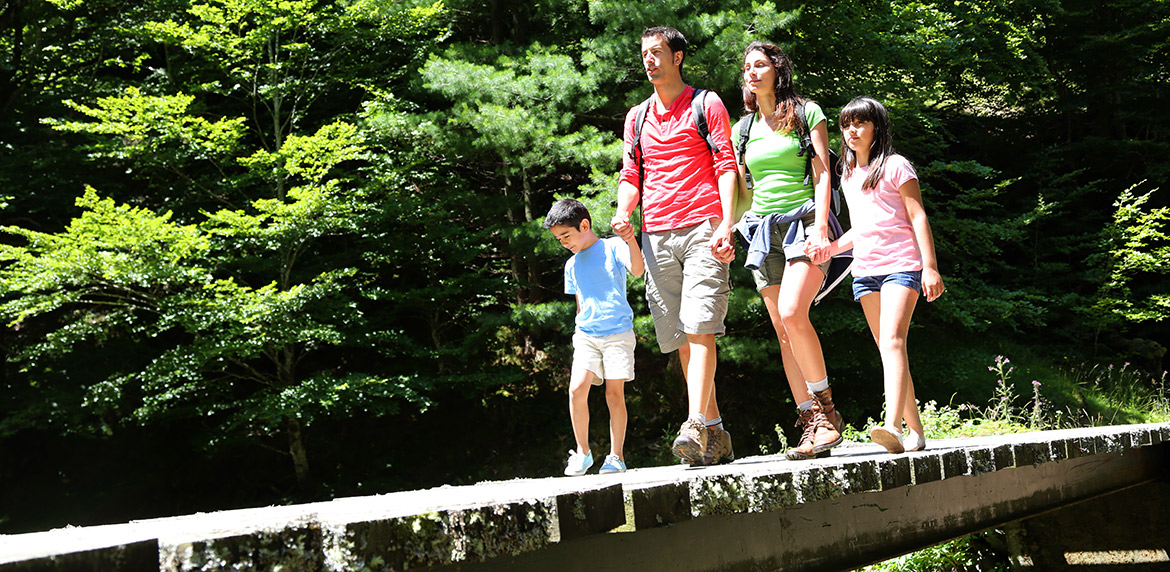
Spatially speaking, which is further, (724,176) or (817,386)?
(724,176)

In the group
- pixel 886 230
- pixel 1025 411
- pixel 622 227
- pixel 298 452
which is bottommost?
pixel 1025 411

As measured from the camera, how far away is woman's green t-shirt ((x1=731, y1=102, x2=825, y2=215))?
339cm

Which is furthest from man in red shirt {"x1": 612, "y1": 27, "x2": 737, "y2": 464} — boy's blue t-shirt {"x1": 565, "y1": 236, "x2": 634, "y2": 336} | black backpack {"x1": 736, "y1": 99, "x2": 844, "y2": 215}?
boy's blue t-shirt {"x1": 565, "y1": 236, "x2": 634, "y2": 336}

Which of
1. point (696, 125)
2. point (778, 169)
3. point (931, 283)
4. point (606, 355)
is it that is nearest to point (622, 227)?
point (696, 125)

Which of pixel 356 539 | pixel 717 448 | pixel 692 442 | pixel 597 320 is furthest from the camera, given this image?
pixel 597 320

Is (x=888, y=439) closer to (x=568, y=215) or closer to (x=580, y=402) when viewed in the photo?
(x=580, y=402)

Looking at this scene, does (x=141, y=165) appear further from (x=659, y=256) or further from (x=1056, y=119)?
(x=1056, y=119)

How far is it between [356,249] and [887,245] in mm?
9987

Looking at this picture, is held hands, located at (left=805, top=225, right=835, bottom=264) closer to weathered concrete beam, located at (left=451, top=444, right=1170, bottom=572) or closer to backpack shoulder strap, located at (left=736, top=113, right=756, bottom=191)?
backpack shoulder strap, located at (left=736, top=113, right=756, bottom=191)

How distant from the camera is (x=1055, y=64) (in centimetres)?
1773

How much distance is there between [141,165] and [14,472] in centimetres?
471

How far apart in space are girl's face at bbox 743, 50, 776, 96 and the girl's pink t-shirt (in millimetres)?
528

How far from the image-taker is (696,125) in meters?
3.53

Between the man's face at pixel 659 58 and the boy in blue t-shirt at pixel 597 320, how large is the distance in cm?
80
